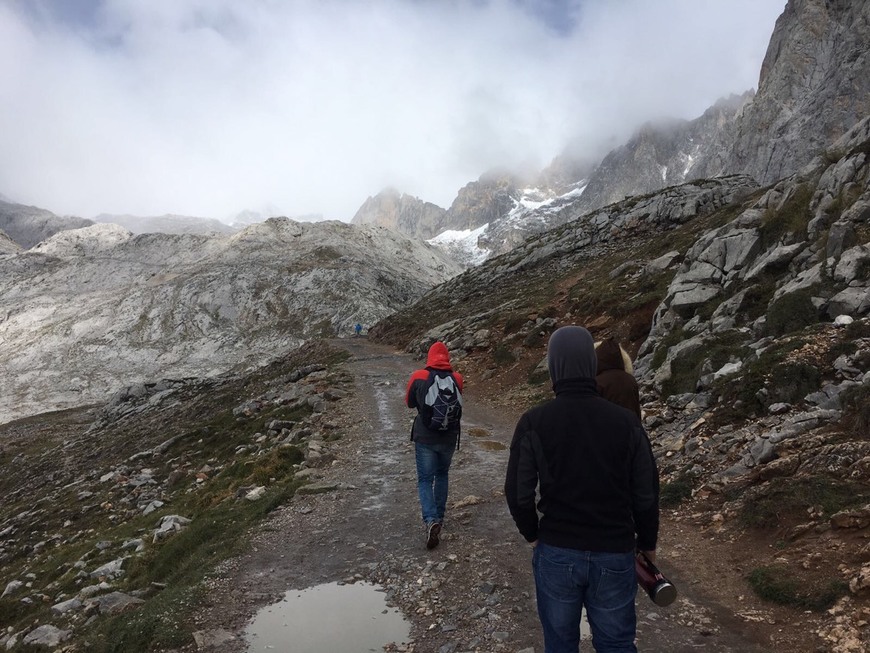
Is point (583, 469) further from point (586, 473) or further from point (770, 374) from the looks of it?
point (770, 374)

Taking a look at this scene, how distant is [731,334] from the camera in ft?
47.9

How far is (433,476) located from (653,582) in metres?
5.33

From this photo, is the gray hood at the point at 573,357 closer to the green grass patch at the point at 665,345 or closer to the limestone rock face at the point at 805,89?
the green grass patch at the point at 665,345

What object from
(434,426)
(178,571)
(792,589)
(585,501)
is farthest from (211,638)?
(792,589)

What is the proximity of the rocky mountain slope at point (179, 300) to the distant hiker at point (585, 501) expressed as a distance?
80.7m

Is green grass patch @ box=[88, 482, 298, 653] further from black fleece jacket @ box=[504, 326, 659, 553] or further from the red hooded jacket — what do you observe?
black fleece jacket @ box=[504, 326, 659, 553]

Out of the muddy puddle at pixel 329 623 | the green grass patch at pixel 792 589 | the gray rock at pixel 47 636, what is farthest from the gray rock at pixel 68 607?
the green grass patch at pixel 792 589

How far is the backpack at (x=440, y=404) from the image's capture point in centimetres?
830

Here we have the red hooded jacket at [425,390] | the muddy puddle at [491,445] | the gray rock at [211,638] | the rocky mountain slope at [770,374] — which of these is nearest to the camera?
the gray rock at [211,638]

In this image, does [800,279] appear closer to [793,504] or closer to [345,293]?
[793,504]

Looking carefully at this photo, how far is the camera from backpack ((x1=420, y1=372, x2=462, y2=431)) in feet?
27.2

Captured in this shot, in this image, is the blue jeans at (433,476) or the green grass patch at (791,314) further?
the green grass patch at (791,314)

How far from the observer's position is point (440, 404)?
27.3 ft

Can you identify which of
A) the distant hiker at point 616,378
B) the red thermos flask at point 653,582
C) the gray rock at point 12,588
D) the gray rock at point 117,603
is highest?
the distant hiker at point 616,378
